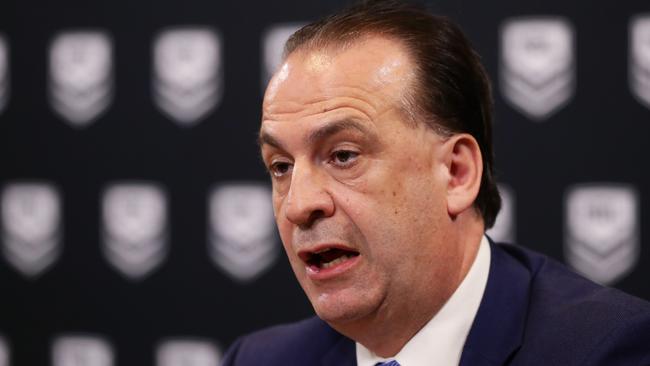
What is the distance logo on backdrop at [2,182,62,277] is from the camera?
278 cm

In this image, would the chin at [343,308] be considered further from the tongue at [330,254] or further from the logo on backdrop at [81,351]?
the logo on backdrop at [81,351]

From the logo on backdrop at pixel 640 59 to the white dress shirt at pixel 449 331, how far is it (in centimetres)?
84

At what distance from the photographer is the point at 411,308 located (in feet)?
4.79

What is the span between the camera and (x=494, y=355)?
143cm

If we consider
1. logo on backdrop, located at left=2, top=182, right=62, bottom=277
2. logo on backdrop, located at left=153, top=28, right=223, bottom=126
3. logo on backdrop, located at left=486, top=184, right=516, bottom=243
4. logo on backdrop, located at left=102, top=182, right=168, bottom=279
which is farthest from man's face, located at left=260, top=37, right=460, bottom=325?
logo on backdrop, located at left=2, top=182, right=62, bottom=277

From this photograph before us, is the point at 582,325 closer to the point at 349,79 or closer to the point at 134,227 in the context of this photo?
the point at 349,79

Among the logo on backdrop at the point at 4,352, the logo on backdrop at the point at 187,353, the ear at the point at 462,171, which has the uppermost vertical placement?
the ear at the point at 462,171

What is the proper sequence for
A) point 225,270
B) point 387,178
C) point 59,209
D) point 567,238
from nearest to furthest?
point 387,178, point 567,238, point 225,270, point 59,209

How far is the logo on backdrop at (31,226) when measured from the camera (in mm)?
2777

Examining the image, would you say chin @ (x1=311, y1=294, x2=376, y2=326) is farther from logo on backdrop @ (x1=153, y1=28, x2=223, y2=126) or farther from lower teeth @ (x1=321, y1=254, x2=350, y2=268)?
logo on backdrop @ (x1=153, y1=28, x2=223, y2=126)

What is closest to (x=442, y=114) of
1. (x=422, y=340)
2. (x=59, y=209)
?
(x=422, y=340)

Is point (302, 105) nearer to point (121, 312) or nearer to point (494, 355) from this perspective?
point (494, 355)

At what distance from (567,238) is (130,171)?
1371 mm

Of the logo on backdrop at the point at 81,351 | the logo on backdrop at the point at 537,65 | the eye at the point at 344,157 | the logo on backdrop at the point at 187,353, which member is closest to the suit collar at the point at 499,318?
the eye at the point at 344,157
